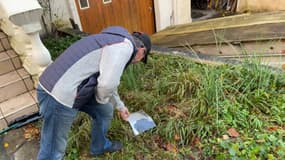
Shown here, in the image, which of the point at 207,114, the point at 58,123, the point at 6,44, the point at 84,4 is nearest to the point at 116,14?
the point at 84,4

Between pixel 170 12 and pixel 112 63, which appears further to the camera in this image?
pixel 170 12

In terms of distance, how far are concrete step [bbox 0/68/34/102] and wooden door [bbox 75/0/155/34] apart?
8.05 feet

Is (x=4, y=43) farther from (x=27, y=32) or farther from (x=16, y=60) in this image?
(x=27, y=32)

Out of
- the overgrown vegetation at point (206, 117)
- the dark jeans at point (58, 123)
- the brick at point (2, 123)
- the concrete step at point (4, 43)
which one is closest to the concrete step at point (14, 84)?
the brick at point (2, 123)

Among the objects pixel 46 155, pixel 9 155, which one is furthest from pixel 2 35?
pixel 46 155

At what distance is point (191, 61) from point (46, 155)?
7.73ft

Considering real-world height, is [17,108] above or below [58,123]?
below

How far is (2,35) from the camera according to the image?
11.6 feet

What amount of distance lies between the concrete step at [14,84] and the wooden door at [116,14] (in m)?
2.45

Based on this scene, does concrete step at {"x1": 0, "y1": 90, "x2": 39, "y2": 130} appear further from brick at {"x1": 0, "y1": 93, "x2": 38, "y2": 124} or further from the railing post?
the railing post

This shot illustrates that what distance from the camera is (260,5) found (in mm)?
7477

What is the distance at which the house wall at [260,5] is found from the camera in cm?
707

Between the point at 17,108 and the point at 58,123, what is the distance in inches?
50.4

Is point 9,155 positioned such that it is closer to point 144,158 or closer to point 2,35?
point 144,158
